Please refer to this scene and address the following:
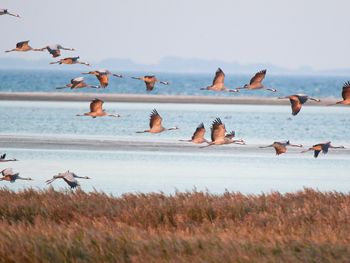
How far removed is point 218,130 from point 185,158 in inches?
496

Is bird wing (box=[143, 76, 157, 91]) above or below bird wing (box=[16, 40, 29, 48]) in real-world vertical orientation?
below

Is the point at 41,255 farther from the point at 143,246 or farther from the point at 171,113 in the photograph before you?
the point at 171,113

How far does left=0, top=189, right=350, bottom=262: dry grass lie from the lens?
14328mm

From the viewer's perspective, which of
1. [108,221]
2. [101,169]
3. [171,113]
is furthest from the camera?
[171,113]

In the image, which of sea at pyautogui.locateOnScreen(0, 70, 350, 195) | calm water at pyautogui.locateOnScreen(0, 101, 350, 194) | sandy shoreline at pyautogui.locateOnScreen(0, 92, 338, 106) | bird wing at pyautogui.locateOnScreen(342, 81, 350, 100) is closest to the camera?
bird wing at pyautogui.locateOnScreen(342, 81, 350, 100)

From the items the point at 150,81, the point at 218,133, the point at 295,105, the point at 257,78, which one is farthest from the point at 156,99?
the point at 257,78

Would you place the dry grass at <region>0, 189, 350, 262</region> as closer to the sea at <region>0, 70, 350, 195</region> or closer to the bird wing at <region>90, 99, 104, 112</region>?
the sea at <region>0, 70, 350, 195</region>

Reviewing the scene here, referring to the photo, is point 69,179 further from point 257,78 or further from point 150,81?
point 257,78

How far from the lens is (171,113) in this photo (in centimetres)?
6231

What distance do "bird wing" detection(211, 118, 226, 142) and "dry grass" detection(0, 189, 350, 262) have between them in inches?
108

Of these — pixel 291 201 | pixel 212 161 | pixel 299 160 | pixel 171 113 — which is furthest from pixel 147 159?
pixel 171 113

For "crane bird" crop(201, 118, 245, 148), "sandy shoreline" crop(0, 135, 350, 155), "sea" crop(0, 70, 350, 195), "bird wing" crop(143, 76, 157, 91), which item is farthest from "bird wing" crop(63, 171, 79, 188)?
"sandy shoreline" crop(0, 135, 350, 155)

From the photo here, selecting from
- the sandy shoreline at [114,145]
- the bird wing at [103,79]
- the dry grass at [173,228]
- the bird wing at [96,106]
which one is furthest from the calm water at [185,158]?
the dry grass at [173,228]

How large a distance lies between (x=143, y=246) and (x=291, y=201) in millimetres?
5443
